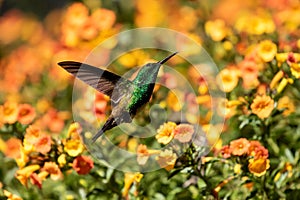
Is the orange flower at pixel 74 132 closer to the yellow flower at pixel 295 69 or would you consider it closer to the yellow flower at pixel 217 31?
the yellow flower at pixel 295 69

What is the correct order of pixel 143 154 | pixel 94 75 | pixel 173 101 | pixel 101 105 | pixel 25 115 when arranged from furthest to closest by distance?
pixel 173 101 → pixel 101 105 → pixel 25 115 → pixel 143 154 → pixel 94 75

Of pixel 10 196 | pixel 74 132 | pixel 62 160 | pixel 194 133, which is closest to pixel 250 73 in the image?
pixel 194 133

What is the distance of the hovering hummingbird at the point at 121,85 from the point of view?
7.75 ft

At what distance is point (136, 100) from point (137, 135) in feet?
1.78

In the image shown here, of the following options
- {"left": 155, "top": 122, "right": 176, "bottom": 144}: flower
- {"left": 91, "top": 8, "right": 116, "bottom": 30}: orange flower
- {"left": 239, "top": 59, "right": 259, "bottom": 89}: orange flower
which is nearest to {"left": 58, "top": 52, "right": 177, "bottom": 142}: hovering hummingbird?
{"left": 155, "top": 122, "right": 176, "bottom": 144}: flower

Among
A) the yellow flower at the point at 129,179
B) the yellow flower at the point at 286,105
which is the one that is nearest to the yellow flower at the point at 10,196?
the yellow flower at the point at 129,179

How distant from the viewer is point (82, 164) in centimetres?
264

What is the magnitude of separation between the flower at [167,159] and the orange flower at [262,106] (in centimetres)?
41

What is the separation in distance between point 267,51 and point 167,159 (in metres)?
0.74

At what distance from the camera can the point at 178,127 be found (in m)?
2.45

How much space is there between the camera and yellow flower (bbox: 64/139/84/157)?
265cm

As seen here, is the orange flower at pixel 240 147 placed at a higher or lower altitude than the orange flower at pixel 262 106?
lower

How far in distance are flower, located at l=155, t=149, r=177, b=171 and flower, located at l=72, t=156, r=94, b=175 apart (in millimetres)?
279

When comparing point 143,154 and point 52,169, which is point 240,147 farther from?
point 52,169
